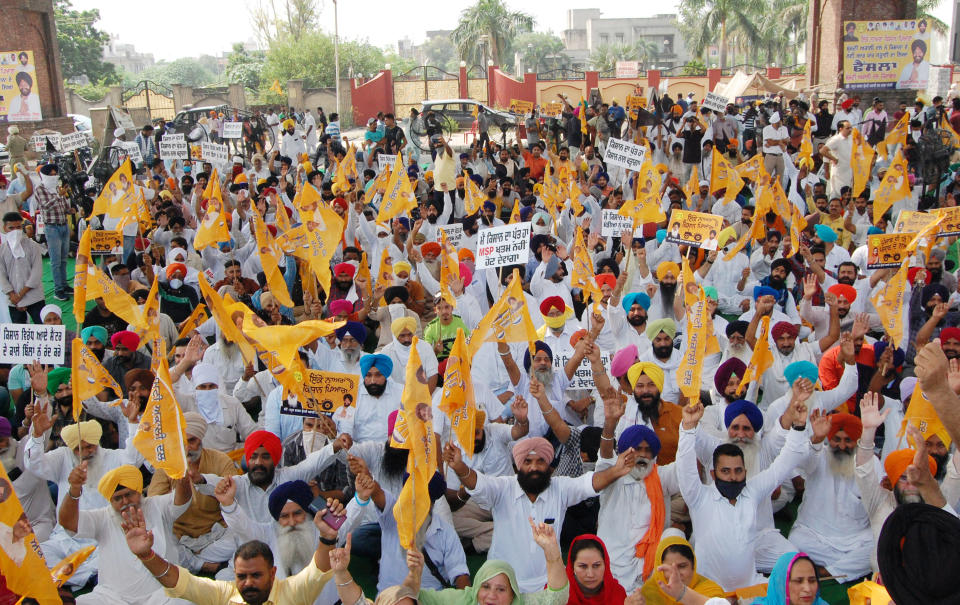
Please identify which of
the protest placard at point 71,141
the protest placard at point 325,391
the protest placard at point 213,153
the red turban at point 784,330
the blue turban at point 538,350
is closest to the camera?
the protest placard at point 325,391

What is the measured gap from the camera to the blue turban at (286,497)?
4188 millimetres

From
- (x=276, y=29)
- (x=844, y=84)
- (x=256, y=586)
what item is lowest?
(x=256, y=586)

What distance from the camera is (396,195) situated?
9383 millimetres

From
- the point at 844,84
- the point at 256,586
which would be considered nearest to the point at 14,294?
the point at 256,586

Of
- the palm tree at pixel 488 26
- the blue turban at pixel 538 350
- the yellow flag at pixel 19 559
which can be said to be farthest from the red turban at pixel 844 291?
the palm tree at pixel 488 26

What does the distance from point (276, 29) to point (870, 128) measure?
48.7m

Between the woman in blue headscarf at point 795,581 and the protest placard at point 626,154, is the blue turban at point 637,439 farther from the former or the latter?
the protest placard at point 626,154

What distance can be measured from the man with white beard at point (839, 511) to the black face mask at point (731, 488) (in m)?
0.49

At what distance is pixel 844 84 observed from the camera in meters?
19.5

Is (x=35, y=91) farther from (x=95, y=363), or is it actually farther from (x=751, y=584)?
(x=751, y=584)

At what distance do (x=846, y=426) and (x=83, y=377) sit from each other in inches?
166

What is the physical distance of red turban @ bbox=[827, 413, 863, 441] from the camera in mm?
4676

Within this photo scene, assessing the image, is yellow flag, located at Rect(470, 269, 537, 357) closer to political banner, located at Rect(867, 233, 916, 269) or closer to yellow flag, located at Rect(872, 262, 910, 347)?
yellow flag, located at Rect(872, 262, 910, 347)

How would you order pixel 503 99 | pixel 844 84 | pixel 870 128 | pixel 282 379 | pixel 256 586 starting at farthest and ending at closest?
pixel 503 99
pixel 844 84
pixel 870 128
pixel 282 379
pixel 256 586
